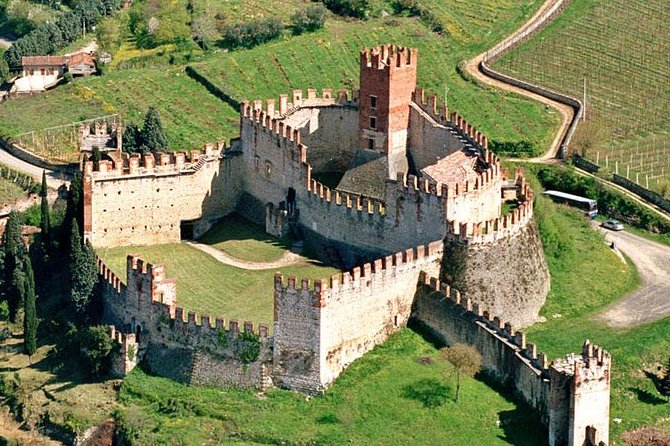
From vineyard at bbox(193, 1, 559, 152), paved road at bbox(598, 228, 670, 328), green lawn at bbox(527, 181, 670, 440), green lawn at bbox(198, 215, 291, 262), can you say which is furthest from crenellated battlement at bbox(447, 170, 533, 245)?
vineyard at bbox(193, 1, 559, 152)

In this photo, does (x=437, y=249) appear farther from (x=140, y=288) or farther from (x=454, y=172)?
(x=140, y=288)

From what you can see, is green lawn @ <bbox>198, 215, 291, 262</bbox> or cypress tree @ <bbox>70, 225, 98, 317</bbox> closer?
cypress tree @ <bbox>70, 225, 98, 317</bbox>

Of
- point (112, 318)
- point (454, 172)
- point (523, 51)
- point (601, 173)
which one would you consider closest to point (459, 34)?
point (523, 51)

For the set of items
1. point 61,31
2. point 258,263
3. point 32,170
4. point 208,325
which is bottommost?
point 61,31

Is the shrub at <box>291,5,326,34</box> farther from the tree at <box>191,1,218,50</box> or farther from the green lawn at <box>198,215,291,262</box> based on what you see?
the green lawn at <box>198,215,291,262</box>

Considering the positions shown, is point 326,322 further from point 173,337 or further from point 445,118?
point 445,118

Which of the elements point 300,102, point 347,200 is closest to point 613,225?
point 347,200
